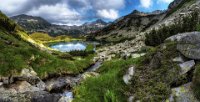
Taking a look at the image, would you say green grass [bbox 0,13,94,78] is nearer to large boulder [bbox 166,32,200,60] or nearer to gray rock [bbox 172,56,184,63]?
gray rock [bbox 172,56,184,63]

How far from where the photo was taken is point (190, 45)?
1658 centimetres

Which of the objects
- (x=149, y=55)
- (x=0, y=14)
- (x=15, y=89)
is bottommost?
(x=15, y=89)

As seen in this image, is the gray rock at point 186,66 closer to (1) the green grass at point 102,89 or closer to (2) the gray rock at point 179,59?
(2) the gray rock at point 179,59

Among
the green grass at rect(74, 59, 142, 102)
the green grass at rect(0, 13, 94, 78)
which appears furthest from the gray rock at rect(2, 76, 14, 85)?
the green grass at rect(74, 59, 142, 102)

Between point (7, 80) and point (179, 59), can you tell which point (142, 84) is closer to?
point (179, 59)

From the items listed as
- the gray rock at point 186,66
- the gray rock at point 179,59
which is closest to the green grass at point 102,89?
the gray rock at point 179,59

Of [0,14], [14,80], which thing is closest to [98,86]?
[14,80]

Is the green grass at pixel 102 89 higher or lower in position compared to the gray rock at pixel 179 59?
lower

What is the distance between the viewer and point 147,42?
6131cm

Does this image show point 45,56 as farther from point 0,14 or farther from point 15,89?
point 0,14

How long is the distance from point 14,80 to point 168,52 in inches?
690

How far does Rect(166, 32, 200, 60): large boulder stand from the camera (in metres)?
16.2

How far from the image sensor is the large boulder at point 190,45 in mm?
16234

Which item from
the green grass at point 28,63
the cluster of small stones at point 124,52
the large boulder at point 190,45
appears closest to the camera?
→ the large boulder at point 190,45
